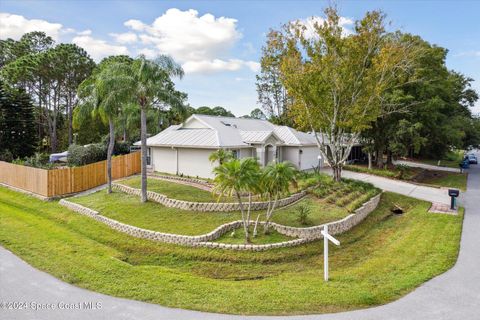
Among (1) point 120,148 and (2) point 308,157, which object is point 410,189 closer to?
(2) point 308,157

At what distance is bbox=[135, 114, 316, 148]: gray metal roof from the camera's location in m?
21.1

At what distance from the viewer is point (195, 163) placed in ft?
70.1

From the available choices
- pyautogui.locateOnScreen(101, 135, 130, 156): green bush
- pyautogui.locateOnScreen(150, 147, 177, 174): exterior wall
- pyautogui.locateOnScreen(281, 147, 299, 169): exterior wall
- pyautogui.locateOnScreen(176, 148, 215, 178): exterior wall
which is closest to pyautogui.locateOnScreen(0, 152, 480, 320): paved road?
pyautogui.locateOnScreen(176, 148, 215, 178): exterior wall

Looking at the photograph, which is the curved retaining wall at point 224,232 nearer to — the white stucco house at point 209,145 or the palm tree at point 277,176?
the palm tree at point 277,176

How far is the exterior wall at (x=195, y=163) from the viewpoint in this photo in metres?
20.8

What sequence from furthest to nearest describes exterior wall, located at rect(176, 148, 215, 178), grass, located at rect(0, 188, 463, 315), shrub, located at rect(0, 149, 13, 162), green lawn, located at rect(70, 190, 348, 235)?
shrub, located at rect(0, 149, 13, 162) < exterior wall, located at rect(176, 148, 215, 178) < green lawn, located at rect(70, 190, 348, 235) < grass, located at rect(0, 188, 463, 315)

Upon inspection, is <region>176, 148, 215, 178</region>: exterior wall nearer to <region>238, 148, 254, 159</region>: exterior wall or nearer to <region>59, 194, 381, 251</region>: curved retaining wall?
<region>238, 148, 254, 159</region>: exterior wall

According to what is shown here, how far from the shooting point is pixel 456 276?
8.94m

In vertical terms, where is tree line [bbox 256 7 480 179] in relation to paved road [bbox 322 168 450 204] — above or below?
above

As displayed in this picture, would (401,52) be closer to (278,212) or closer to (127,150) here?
(278,212)

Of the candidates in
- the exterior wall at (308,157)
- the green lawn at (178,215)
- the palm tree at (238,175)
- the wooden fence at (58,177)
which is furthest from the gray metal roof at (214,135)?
the palm tree at (238,175)

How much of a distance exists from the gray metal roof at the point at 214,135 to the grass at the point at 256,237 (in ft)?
27.6

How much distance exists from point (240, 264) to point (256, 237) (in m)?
1.87

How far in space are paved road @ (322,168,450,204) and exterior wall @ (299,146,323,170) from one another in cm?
336
